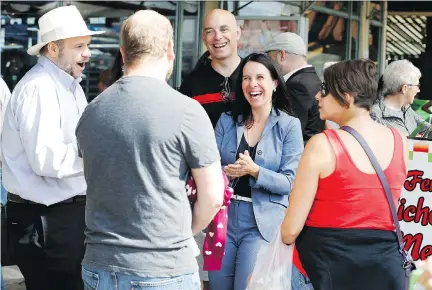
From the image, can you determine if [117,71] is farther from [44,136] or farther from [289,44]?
[289,44]

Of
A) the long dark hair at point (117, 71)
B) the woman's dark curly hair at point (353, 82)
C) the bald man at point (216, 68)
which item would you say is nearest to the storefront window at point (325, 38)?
the bald man at point (216, 68)

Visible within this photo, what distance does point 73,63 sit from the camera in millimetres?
4117

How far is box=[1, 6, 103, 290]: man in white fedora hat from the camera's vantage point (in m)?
3.86

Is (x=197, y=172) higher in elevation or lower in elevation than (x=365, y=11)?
lower

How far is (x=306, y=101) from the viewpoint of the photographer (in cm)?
497

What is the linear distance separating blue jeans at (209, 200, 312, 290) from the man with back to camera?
1.37m

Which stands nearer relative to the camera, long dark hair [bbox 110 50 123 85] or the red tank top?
the red tank top

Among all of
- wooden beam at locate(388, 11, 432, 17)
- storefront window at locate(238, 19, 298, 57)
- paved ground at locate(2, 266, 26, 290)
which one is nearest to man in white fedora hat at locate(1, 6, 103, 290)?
paved ground at locate(2, 266, 26, 290)

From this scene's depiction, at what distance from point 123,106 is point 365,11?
1004 cm

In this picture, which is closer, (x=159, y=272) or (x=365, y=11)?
(x=159, y=272)

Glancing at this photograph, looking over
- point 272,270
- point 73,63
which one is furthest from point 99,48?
point 272,270

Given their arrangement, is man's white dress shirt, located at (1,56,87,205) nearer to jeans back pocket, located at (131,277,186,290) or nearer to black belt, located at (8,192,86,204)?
black belt, located at (8,192,86,204)

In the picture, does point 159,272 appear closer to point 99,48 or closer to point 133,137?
point 133,137

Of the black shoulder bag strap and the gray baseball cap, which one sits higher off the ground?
the gray baseball cap
